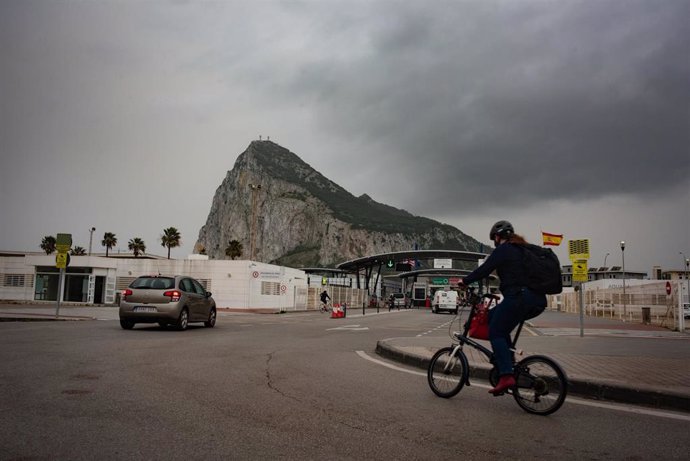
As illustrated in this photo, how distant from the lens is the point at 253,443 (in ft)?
13.8

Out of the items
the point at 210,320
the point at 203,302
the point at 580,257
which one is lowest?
the point at 210,320

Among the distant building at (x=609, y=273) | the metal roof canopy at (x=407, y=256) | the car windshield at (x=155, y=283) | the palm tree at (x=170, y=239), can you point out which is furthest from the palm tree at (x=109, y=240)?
→ the distant building at (x=609, y=273)

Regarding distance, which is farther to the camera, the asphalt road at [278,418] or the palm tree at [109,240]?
the palm tree at [109,240]

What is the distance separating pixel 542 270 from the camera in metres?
5.64

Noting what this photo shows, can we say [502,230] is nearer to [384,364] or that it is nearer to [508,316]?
[508,316]

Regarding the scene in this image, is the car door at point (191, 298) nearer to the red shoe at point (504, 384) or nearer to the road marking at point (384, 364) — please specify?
the road marking at point (384, 364)

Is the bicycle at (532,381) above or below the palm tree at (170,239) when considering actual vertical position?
below

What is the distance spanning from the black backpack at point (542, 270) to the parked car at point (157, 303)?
39.3ft

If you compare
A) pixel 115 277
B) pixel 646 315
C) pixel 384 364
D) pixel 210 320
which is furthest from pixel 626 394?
pixel 115 277

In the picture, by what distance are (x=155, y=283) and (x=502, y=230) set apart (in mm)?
12352

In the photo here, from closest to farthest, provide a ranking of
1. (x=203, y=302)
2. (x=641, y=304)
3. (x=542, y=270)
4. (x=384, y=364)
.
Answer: (x=542, y=270)
(x=384, y=364)
(x=203, y=302)
(x=641, y=304)

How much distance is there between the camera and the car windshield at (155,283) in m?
15.9

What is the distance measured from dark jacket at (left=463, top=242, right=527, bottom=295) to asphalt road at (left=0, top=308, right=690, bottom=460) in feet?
4.10

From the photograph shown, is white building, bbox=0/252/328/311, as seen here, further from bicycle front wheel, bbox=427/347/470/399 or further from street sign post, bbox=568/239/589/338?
bicycle front wheel, bbox=427/347/470/399
